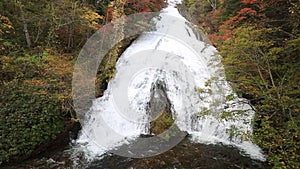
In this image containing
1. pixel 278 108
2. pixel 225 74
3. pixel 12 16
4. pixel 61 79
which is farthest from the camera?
pixel 12 16

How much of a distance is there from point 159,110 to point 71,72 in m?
3.14

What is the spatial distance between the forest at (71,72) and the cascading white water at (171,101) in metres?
0.52

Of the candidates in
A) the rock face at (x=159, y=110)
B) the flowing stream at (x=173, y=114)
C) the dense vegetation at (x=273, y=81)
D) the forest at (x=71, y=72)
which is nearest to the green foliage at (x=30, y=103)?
the forest at (x=71, y=72)

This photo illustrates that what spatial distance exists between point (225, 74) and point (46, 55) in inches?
231

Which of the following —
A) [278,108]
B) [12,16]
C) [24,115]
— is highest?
[12,16]

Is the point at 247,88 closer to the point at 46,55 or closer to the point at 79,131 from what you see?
the point at 79,131

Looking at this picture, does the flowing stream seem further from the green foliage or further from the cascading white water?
the green foliage

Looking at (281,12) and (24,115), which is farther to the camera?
(281,12)

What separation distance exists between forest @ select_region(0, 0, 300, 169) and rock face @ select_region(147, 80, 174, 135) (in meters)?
2.10

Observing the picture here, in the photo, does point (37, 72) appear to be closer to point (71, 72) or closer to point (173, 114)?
point (71, 72)

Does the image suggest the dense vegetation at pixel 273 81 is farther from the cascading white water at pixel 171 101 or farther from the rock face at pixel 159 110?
the rock face at pixel 159 110

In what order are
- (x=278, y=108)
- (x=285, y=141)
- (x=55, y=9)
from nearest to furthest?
(x=285, y=141) < (x=278, y=108) < (x=55, y=9)

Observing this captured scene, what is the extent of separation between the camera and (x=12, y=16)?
817 centimetres

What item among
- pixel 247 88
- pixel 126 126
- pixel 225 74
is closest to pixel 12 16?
pixel 126 126
